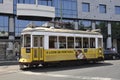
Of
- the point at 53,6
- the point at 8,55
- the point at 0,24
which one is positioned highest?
the point at 53,6

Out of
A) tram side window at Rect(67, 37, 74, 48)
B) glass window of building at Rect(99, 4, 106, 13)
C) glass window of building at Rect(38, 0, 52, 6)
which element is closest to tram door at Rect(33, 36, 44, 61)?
tram side window at Rect(67, 37, 74, 48)

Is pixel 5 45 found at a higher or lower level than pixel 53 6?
lower

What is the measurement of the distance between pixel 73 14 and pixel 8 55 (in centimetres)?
1947

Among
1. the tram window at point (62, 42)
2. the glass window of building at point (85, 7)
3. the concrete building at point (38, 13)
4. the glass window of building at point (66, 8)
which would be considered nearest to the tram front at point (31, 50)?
the tram window at point (62, 42)

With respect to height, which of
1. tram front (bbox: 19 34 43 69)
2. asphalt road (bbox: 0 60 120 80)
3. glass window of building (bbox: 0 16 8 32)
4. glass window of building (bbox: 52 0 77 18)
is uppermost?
glass window of building (bbox: 52 0 77 18)

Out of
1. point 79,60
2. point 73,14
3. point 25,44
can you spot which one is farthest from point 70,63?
point 73,14

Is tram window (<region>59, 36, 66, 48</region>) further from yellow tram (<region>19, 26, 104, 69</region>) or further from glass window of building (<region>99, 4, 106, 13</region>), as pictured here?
glass window of building (<region>99, 4, 106, 13</region>)

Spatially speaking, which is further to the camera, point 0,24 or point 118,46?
point 118,46

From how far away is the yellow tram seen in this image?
72.3ft

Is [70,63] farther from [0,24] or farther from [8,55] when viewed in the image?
[0,24]

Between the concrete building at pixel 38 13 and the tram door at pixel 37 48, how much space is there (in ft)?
50.0

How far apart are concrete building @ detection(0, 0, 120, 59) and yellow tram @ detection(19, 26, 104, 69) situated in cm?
1400

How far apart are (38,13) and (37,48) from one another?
996 inches

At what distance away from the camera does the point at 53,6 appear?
51.1 metres
